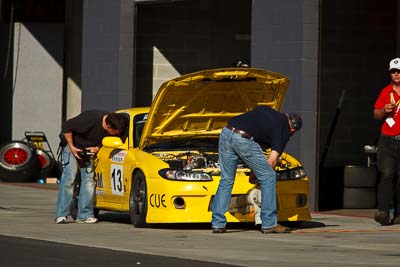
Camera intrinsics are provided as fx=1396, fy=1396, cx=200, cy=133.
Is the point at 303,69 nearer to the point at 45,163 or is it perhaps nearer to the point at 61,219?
the point at 61,219

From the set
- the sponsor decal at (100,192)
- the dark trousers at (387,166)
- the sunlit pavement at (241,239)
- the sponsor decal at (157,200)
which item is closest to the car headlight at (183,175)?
the sponsor decal at (157,200)

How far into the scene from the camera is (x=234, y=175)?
15.0 metres

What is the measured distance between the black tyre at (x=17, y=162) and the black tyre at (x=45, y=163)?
0.45 meters

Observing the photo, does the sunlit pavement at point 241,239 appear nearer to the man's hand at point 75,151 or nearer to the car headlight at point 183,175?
the car headlight at point 183,175

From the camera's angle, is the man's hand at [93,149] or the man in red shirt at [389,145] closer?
the man in red shirt at [389,145]

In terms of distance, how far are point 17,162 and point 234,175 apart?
39.4 ft

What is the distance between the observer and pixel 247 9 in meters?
25.0

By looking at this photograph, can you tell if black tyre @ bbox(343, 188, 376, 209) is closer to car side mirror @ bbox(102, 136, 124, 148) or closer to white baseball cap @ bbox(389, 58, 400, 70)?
white baseball cap @ bbox(389, 58, 400, 70)

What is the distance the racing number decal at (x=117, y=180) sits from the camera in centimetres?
1630

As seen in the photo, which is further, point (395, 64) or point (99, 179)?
point (99, 179)

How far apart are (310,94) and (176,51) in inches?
228

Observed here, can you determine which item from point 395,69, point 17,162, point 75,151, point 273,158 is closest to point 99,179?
point 75,151

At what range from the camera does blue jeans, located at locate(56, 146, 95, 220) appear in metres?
16.6

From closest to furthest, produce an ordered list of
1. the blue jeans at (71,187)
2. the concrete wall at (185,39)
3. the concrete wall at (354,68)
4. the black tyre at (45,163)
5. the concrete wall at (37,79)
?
the blue jeans at (71,187)
the concrete wall at (354,68)
the concrete wall at (185,39)
the black tyre at (45,163)
the concrete wall at (37,79)
